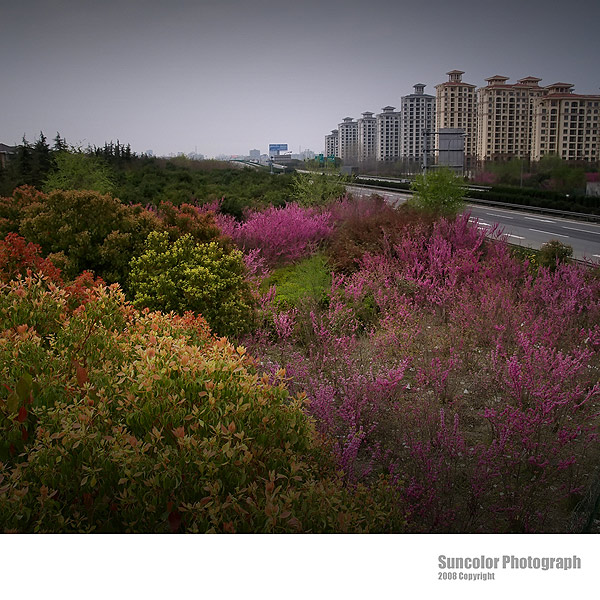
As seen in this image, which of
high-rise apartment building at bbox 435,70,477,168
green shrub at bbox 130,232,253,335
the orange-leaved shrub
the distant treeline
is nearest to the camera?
the orange-leaved shrub

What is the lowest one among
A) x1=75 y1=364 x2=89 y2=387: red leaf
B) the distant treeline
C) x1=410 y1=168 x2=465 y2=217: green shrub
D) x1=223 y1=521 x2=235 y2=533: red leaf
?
x1=223 y1=521 x2=235 y2=533: red leaf

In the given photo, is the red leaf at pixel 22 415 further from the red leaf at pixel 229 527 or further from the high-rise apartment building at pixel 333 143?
the high-rise apartment building at pixel 333 143

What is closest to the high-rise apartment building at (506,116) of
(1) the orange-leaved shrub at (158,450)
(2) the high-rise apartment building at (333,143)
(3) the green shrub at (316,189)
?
(2) the high-rise apartment building at (333,143)

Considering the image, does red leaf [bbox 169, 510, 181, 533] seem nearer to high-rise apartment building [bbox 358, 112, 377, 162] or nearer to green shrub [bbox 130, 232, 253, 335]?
high-rise apartment building [bbox 358, 112, 377, 162]

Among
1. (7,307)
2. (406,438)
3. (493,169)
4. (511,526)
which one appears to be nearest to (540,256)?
(493,169)

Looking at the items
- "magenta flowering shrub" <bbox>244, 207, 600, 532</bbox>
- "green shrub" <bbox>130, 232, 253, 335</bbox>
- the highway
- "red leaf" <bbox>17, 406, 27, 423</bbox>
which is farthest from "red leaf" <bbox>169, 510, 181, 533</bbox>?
the highway

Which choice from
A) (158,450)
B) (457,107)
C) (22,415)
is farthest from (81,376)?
(457,107)

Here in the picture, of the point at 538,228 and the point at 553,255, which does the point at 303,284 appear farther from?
the point at 538,228
